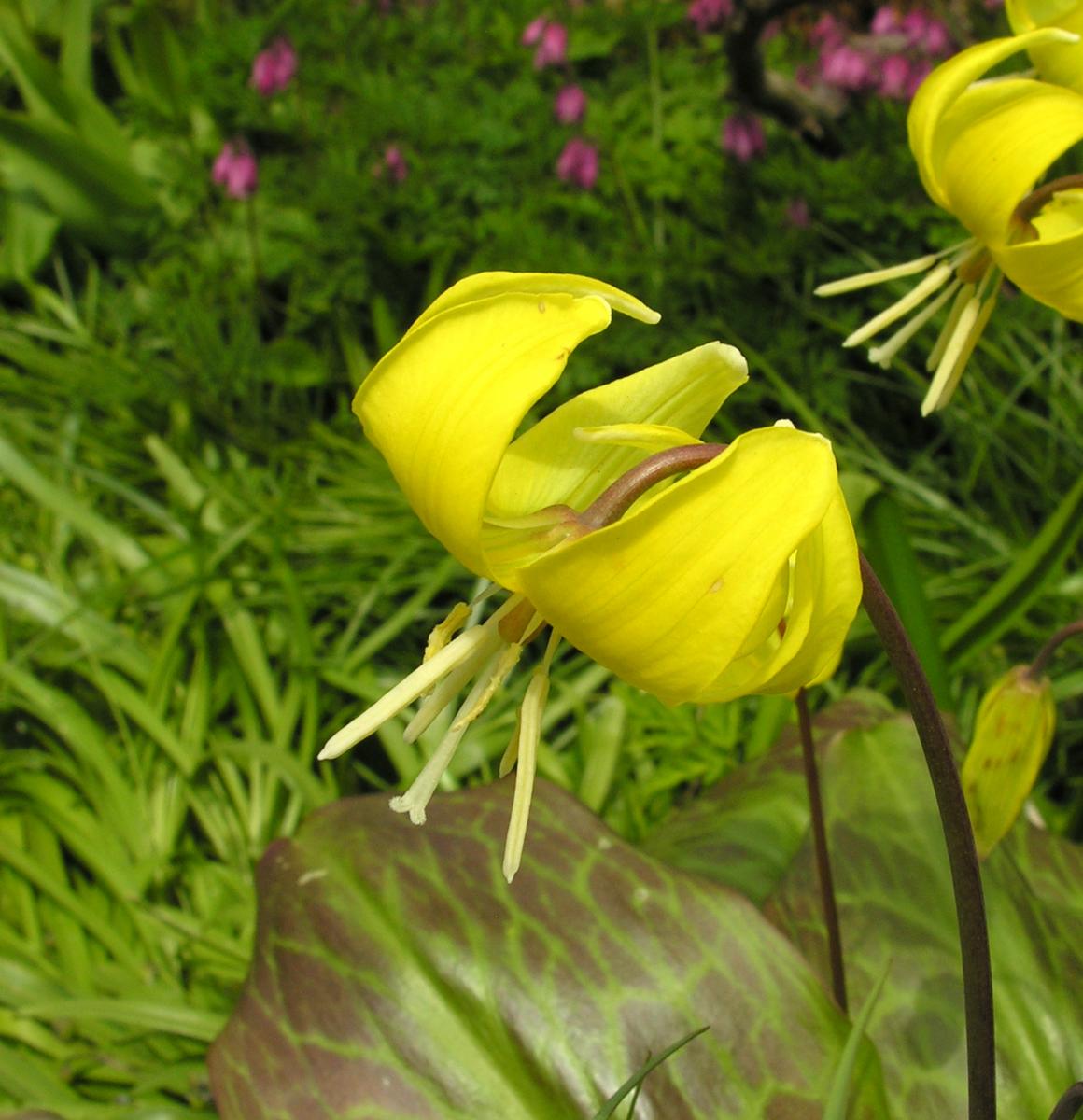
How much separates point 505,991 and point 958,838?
505 mm

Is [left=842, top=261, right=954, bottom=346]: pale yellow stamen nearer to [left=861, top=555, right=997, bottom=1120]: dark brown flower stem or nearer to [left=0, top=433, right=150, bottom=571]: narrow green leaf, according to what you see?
[left=861, top=555, right=997, bottom=1120]: dark brown flower stem

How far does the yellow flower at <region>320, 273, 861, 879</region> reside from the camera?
0.63m

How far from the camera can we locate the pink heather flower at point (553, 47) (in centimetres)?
313

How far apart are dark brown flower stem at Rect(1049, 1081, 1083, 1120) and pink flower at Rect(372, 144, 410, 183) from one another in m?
2.61

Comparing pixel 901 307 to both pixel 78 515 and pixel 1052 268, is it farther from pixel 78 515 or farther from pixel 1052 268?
pixel 78 515

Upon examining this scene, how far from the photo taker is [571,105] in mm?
3014

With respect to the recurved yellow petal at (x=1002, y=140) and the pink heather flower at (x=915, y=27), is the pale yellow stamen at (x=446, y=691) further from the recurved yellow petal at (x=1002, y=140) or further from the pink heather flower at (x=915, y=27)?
the pink heather flower at (x=915, y=27)

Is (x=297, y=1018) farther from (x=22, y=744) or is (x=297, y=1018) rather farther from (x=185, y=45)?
(x=185, y=45)

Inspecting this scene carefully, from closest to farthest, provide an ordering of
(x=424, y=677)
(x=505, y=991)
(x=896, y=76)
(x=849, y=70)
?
(x=424, y=677), (x=505, y=991), (x=896, y=76), (x=849, y=70)

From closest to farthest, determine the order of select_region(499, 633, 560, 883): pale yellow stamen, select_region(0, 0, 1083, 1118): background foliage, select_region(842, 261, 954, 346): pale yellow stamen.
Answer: select_region(499, 633, 560, 883): pale yellow stamen, select_region(842, 261, 954, 346): pale yellow stamen, select_region(0, 0, 1083, 1118): background foliage

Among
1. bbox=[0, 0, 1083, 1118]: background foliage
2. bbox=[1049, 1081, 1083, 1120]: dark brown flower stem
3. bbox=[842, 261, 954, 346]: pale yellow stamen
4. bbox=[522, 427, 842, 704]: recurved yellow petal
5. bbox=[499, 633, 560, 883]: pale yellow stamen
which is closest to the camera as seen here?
bbox=[522, 427, 842, 704]: recurved yellow petal

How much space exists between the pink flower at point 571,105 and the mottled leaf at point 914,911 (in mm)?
1892

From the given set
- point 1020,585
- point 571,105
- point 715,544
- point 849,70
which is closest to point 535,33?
point 571,105

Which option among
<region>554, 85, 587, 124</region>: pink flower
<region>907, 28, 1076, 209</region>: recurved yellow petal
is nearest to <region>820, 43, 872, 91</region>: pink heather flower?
<region>554, 85, 587, 124</region>: pink flower
